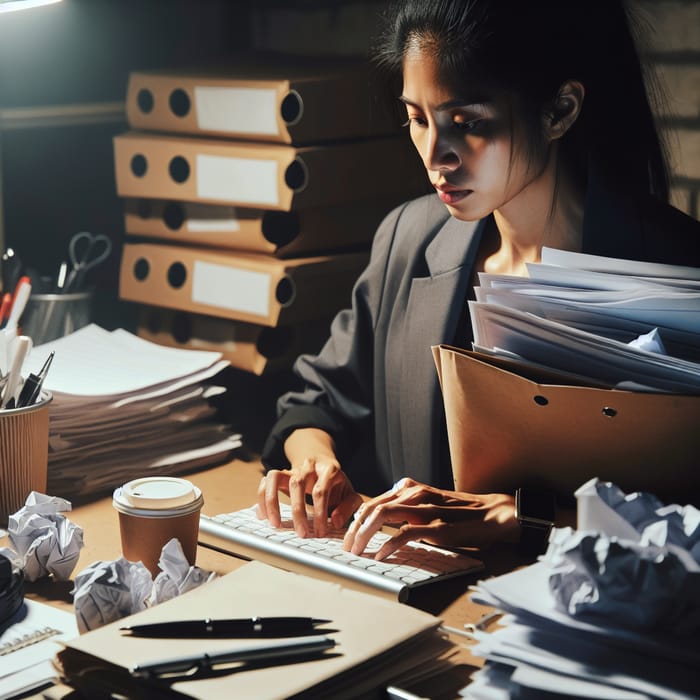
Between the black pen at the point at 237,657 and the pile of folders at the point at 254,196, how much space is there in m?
0.92

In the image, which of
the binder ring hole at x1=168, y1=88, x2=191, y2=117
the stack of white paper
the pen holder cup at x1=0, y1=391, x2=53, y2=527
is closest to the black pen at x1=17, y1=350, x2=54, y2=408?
the pen holder cup at x1=0, y1=391, x2=53, y2=527

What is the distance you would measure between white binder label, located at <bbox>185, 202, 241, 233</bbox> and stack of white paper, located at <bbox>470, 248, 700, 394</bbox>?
29.2 inches

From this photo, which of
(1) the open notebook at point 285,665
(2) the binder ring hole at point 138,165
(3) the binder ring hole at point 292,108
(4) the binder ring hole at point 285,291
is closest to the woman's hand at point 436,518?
(1) the open notebook at point 285,665

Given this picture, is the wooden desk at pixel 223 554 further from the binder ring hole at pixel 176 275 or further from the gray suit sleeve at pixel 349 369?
the binder ring hole at pixel 176 275

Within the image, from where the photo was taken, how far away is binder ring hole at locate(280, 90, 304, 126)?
65.7 inches

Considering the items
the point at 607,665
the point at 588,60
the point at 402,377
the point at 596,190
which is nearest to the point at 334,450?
the point at 402,377

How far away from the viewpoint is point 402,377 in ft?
5.28

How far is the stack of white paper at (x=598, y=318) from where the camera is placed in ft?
3.39

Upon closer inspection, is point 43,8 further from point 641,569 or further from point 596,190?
point 641,569

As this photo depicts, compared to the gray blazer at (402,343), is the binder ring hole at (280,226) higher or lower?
higher

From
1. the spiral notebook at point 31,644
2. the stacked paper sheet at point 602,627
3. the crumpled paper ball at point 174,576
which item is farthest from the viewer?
the crumpled paper ball at point 174,576

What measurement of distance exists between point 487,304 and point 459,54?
0.39m

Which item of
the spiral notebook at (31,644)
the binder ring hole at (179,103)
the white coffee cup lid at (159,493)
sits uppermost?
the binder ring hole at (179,103)

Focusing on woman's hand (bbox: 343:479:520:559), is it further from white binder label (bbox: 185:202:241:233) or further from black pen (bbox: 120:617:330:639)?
white binder label (bbox: 185:202:241:233)
